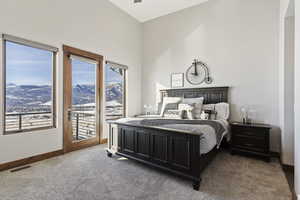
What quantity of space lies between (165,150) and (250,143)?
6.56 ft

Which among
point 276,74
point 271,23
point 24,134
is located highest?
point 271,23

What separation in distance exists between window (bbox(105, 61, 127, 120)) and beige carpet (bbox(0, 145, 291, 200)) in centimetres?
189

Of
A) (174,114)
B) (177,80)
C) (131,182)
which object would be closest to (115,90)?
(177,80)

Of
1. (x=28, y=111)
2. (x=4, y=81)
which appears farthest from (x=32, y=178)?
(x=4, y=81)

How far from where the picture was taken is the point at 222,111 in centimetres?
362

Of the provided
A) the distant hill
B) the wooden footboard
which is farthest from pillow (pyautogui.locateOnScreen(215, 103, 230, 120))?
the distant hill

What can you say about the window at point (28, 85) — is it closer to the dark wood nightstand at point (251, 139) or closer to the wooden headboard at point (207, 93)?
the wooden headboard at point (207, 93)

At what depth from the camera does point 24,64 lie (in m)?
2.88

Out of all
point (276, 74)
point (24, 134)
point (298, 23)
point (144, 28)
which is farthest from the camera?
point (144, 28)

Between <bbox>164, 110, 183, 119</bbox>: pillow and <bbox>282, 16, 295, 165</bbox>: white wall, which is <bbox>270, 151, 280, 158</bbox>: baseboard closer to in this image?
<bbox>282, 16, 295, 165</bbox>: white wall

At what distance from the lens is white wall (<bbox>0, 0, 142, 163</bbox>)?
264 cm

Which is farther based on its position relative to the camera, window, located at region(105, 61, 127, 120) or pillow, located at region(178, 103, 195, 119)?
window, located at region(105, 61, 127, 120)

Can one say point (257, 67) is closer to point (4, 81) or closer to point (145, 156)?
point (145, 156)

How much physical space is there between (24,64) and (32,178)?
79.9 inches
